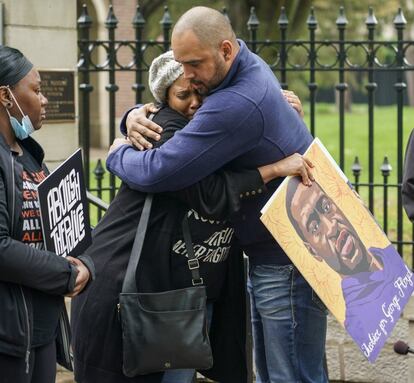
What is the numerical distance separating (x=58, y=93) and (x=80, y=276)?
3.26m

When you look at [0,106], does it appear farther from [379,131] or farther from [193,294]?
[379,131]

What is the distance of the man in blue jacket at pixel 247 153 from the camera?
342cm

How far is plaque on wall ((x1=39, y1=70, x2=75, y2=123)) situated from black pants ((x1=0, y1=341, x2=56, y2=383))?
3.15m

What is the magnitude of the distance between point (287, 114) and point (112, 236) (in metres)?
0.80

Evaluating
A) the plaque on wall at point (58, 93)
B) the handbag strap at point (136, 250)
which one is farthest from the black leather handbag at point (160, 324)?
the plaque on wall at point (58, 93)

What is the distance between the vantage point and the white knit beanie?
3.55m

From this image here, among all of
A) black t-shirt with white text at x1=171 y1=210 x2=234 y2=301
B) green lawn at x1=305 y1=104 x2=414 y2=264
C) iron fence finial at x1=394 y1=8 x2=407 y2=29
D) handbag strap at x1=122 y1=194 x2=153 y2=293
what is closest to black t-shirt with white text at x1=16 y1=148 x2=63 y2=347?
handbag strap at x1=122 y1=194 x2=153 y2=293

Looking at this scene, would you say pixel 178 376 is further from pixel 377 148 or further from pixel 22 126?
pixel 377 148

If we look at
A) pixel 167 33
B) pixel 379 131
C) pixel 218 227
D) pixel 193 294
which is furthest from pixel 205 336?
pixel 379 131

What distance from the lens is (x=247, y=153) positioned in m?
3.58

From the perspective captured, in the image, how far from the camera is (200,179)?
3494mm

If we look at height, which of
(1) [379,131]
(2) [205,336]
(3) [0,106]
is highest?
(3) [0,106]

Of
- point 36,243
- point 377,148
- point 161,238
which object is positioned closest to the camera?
point 36,243

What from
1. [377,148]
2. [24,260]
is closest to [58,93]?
[24,260]
